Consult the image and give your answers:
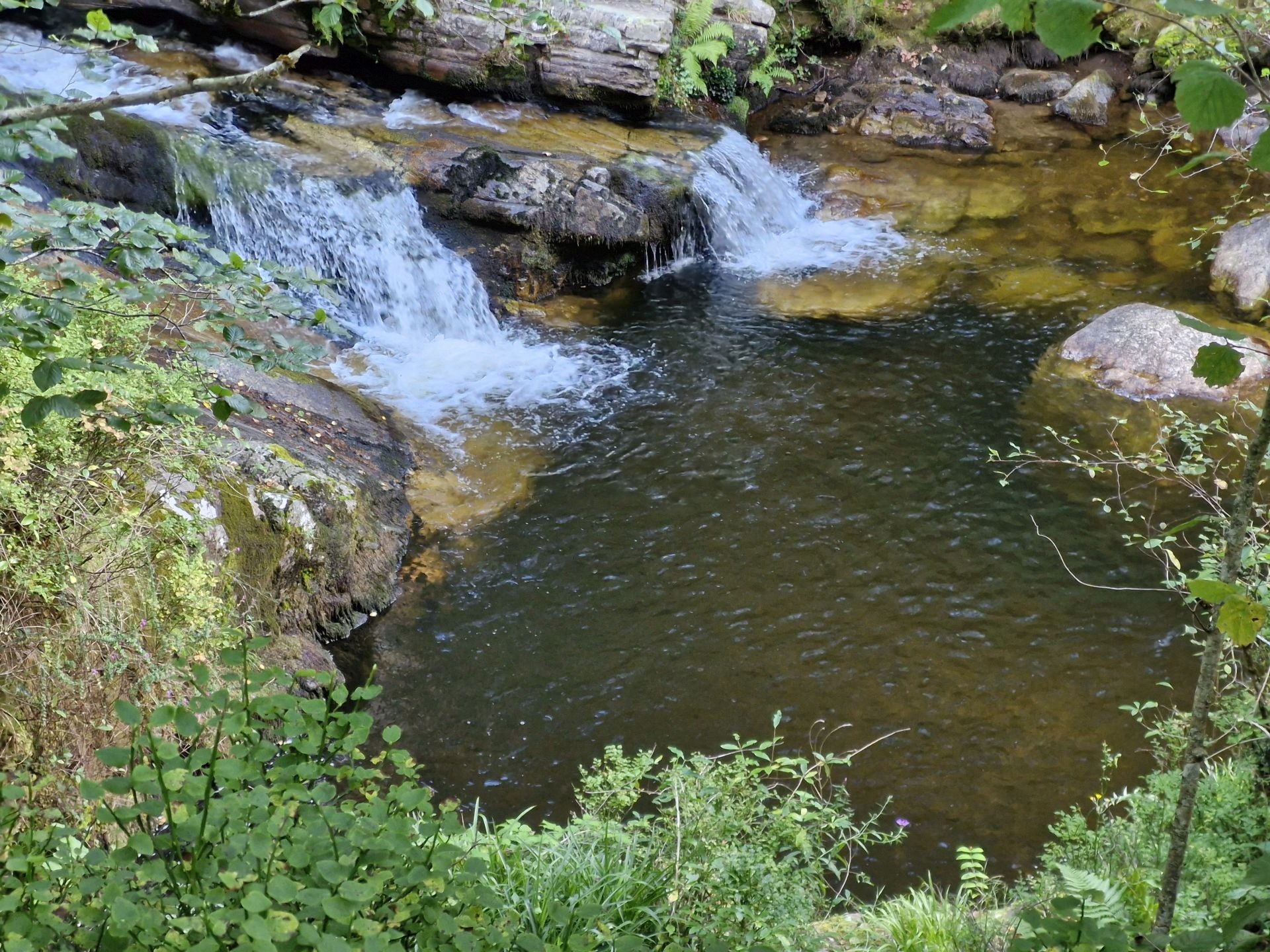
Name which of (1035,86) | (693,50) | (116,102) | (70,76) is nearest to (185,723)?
(116,102)

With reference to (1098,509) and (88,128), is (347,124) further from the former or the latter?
(1098,509)

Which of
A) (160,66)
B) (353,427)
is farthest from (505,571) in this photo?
(160,66)

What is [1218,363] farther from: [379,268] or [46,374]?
[379,268]

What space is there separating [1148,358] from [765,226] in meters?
4.80

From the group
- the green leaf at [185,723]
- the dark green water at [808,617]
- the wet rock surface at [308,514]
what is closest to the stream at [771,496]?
the dark green water at [808,617]

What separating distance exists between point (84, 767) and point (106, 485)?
115 centimetres

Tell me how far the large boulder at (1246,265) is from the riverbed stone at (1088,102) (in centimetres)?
529

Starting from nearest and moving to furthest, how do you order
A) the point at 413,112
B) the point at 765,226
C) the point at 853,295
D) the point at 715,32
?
the point at 853,295
the point at 413,112
the point at 765,226
the point at 715,32

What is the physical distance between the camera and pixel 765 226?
38.2 ft

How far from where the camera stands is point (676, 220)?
1075cm

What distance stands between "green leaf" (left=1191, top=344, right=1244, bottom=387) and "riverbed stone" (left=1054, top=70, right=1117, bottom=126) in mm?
14750

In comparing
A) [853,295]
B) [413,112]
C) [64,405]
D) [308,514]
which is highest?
[64,405]

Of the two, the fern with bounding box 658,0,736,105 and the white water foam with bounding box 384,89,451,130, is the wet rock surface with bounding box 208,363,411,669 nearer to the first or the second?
the white water foam with bounding box 384,89,451,130

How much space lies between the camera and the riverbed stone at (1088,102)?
47.5 ft
